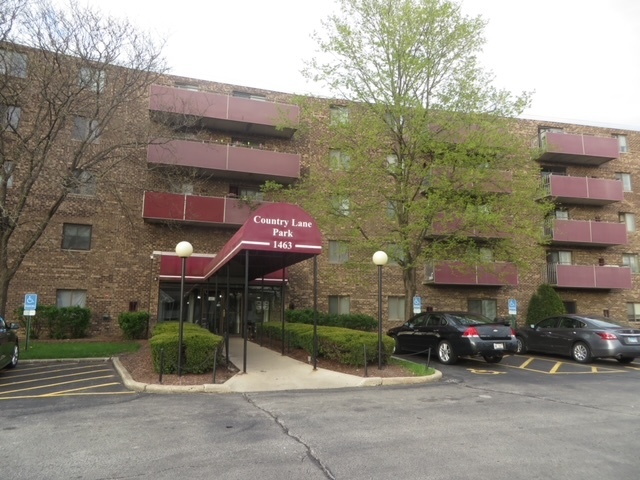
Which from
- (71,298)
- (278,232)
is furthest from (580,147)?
(71,298)

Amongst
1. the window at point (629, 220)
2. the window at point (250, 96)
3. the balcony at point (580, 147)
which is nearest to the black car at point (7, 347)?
the window at point (250, 96)

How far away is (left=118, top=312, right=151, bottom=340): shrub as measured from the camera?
18922mm

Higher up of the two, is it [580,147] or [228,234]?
[580,147]

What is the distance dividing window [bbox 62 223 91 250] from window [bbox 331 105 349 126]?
12.0 meters

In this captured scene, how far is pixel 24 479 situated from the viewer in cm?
439

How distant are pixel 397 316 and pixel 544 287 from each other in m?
7.75

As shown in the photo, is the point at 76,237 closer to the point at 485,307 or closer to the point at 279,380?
the point at 279,380

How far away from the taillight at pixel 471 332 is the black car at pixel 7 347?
36.2 feet

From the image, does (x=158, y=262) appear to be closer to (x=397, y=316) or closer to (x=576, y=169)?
(x=397, y=316)

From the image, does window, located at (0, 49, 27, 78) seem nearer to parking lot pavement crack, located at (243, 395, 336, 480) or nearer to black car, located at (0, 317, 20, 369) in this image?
black car, located at (0, 317, 20, 369)

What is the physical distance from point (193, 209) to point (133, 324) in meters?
5.45

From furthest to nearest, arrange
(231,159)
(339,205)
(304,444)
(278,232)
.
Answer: (231,159) < (339,205) < (278,232) < (304,444)

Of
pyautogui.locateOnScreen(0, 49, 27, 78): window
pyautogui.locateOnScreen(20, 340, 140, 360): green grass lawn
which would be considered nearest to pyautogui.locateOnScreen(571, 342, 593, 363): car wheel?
pyautogui.locateOnScreen(20, 340, 140, 360): green grass lawn

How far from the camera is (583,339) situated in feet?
46.9
